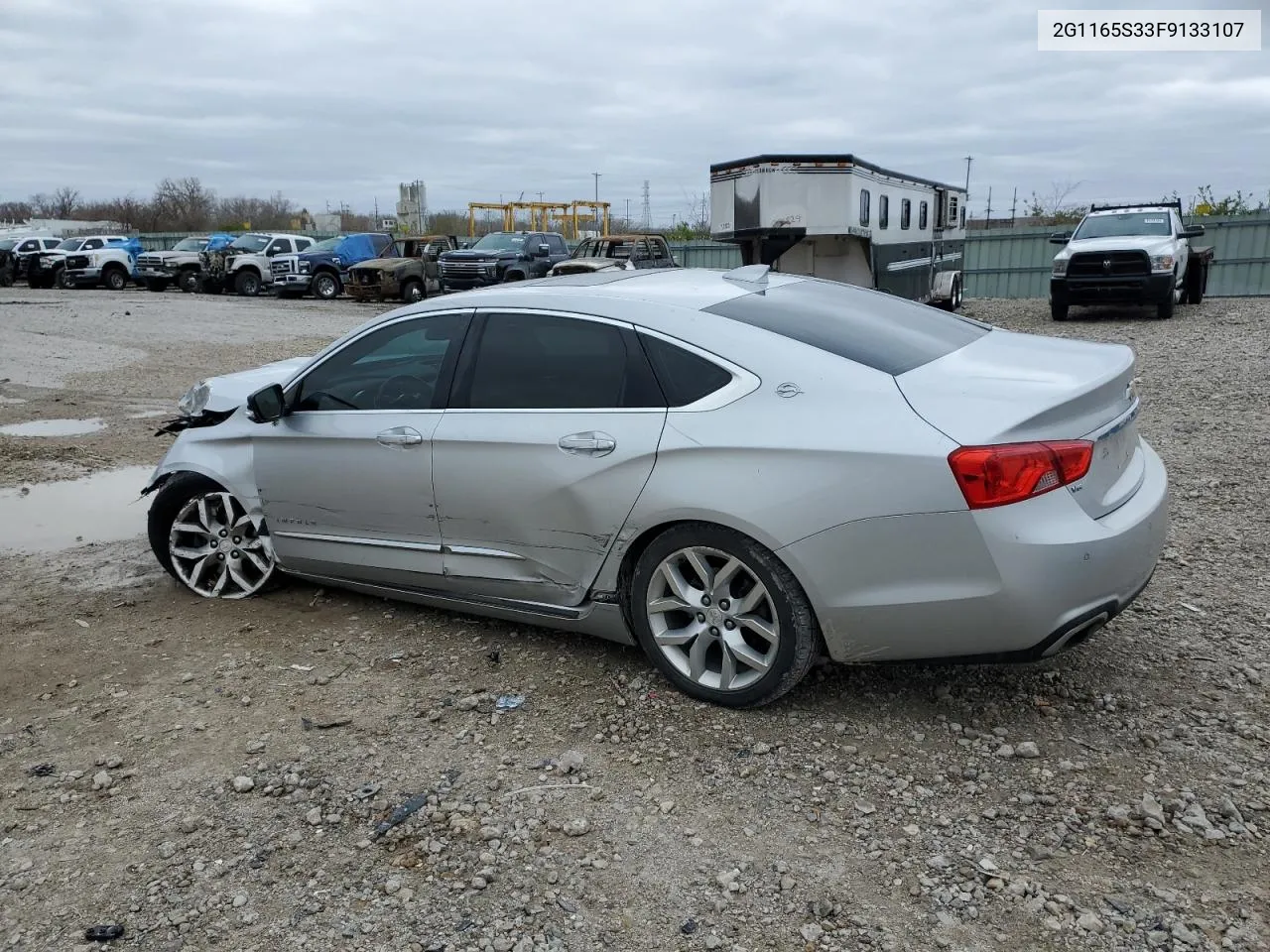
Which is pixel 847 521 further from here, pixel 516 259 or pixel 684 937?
pixel 516 259

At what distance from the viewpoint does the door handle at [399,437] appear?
435 centimetres

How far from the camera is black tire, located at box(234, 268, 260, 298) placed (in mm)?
30344

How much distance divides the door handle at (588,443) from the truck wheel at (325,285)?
26745 mm

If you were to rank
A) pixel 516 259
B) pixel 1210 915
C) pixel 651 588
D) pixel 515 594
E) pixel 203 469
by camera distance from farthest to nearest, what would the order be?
pixel 516 259
pixel 203 469
pixel 515 594
pixel 651 588
pixel 1210 915

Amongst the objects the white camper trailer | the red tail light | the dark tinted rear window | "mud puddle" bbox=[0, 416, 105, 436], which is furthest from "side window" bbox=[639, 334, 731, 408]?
the white camper trailer

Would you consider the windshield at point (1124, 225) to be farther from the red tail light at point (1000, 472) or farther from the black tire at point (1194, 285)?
the red tail light at point (1000, 472)

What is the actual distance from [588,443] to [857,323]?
1168mm

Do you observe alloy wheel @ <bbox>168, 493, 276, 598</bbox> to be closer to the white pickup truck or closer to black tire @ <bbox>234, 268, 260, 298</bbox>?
the white pickup truck

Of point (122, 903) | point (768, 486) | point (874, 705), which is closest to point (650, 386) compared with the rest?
point (768, 486)

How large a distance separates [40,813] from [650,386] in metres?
2.49

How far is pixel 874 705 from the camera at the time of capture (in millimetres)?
3887

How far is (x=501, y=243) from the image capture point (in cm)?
2569

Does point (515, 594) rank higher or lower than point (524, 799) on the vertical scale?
higher

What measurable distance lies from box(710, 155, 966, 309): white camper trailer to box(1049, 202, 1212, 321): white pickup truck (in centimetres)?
269
